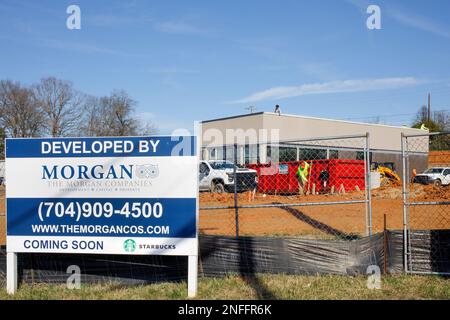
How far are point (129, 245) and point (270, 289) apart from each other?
1.91m

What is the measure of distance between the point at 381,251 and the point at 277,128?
32.5 meters

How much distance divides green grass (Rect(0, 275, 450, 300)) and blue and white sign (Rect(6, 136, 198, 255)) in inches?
22.5

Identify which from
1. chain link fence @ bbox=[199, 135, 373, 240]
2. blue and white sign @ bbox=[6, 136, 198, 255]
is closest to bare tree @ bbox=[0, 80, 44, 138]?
chain link fence @ bbox=[199, 135, 373, 240]

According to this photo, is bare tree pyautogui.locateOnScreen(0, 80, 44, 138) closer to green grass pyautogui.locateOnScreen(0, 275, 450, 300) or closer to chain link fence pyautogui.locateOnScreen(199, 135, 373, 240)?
chain link fence pyautogui.locateOnScreen(199, 135, 373, 240)

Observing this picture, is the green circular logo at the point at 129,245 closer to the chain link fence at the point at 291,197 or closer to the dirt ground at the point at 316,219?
the chain link fence at the point at 291,197

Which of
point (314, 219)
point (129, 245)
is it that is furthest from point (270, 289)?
point (314, 219)

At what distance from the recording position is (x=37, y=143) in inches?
257

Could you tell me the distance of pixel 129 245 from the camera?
6199 mm

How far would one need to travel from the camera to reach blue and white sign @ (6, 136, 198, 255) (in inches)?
243

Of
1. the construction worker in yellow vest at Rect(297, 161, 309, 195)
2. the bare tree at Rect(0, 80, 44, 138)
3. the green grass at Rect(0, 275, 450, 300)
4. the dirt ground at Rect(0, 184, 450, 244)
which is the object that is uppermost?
the bare tree at Rect(0, 80, 44, 138)
